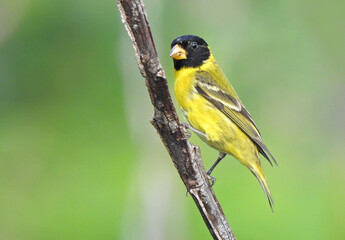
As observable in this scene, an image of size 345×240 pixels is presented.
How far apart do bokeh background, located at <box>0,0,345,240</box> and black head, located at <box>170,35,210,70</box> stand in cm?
281

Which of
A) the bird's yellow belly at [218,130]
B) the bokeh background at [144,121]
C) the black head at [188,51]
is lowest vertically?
the bokeh background at [144,121]

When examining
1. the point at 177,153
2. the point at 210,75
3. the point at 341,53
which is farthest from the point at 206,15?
the point at 177,153

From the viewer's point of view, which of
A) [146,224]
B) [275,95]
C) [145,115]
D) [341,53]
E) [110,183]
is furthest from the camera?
[341,53]

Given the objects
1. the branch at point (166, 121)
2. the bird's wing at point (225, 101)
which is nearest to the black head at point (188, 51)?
the bird's wing at point (225, 101)

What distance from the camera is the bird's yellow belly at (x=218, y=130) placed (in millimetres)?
4203

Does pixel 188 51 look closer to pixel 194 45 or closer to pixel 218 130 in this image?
pixel 194 45

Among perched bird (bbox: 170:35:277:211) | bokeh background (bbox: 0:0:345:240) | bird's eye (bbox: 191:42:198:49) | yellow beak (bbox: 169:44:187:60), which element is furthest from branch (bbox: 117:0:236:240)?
bokeh background (bbox: 0:0:345:240)

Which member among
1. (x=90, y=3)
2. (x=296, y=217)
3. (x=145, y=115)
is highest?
(x=90, y=3)

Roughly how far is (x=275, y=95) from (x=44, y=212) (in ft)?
14.5

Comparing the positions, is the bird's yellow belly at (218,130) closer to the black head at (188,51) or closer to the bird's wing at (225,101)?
the bird's wing at (225,101)

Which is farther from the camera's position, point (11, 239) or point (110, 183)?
point (110, 183)

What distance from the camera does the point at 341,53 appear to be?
11.0m

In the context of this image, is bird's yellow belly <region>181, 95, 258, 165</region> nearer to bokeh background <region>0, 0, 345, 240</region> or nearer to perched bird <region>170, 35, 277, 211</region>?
perched bird <region>170, 35, 277, 211</region>

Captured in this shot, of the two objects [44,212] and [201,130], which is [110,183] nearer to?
[44,212]
